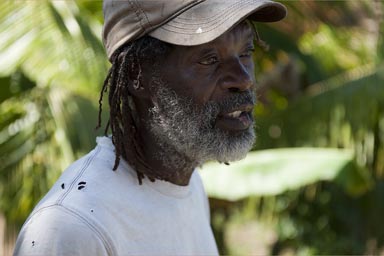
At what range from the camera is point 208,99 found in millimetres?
2215

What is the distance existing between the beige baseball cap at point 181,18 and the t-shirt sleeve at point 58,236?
57 centimetres

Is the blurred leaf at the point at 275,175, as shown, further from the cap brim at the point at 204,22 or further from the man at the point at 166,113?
the cap brim at the point at 204,22

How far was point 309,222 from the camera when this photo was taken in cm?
666

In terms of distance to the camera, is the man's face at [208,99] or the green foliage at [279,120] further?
the green foliage at [279,120]

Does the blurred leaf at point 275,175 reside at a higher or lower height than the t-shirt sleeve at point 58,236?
lower

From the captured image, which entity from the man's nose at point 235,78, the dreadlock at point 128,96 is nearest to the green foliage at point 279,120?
the dreadlock at point 128,96

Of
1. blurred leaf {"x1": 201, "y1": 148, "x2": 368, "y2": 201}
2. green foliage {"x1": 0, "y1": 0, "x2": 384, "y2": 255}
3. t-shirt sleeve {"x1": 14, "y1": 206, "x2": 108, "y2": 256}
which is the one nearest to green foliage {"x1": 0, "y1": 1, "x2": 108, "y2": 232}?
green foliage {"x1": 0, "y1": 0, "x2": 384, "y2": 255}

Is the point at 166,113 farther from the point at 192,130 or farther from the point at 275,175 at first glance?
the point at 275,175

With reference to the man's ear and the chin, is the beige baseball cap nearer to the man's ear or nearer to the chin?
the man's ear

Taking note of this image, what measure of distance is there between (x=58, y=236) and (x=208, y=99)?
23.7 inches

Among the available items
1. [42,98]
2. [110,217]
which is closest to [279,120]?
[42,98]

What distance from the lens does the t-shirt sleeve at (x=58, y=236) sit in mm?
1854

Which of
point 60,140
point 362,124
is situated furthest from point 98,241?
point 362,124

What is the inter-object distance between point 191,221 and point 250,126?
0.33m
